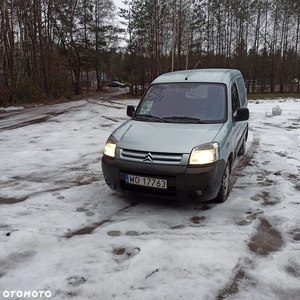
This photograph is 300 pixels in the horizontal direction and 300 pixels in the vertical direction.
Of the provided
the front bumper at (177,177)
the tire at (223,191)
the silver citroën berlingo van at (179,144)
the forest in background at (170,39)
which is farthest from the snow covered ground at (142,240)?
the forest in background at (170,39)

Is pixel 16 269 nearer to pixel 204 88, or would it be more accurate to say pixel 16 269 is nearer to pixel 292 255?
pixel 292 255

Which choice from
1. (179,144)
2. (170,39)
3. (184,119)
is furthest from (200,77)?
(170,39)

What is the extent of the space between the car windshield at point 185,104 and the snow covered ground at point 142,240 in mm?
1286

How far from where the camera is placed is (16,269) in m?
2.81

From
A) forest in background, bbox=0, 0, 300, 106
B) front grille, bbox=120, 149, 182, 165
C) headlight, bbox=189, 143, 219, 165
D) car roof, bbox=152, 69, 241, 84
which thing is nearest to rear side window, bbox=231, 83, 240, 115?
car roof, bbox=152, 69, 241, 84

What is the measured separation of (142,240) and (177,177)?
863mm

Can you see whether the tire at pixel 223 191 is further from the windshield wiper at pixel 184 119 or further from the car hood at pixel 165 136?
the windshield wiper at pixel 184 119

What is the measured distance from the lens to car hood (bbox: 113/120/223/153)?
3.84 metres

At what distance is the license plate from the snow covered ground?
1.44ft

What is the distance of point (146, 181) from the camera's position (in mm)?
3809

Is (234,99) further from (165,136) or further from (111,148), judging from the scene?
(111,148)

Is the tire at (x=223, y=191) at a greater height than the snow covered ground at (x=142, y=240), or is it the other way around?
the tire at (x=223, y=191)

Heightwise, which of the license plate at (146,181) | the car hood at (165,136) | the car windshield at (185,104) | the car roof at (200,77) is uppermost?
the car roof at (200,77)

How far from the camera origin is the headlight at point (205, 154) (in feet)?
12.3
